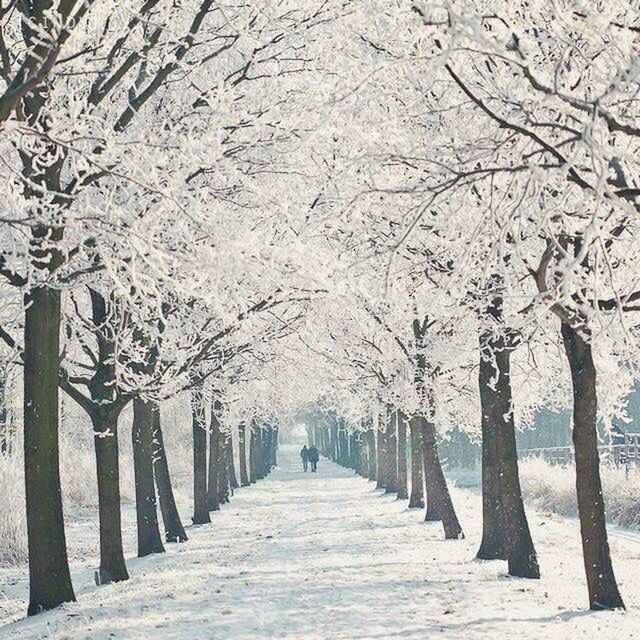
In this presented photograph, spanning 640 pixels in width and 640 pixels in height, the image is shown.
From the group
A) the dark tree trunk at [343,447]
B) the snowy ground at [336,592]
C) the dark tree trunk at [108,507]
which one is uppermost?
the dark tree trunk at [108,507]

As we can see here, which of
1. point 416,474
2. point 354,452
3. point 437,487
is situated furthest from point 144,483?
point 354,452

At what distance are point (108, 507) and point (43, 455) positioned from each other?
3.63 meters

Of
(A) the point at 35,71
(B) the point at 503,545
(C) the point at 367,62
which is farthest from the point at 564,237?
(B) the point at 503,545

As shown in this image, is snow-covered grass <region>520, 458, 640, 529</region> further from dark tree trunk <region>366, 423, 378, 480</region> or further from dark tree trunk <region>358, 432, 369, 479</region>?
dark tree trunk <region>358, 432, 369, 479</region>

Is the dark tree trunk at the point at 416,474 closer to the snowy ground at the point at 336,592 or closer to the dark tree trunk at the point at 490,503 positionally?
the snowy ground at the point at 336,592

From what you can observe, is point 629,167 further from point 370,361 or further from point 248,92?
point 370,361

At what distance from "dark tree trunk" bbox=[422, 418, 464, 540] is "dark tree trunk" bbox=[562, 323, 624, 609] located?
8.28m

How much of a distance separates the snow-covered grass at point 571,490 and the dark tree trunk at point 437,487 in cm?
668

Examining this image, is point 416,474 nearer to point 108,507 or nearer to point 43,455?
point 108,507

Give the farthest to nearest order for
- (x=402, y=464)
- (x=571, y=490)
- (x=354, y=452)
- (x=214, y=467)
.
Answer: (x=354, y=452) → (x=402, y=464) → (x=571, y=490) → (x=214, y=467)

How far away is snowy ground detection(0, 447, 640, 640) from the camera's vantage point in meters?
8.70

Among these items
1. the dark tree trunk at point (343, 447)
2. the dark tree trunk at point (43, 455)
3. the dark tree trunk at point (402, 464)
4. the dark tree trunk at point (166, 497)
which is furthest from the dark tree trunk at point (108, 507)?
the dark tree trunk at point (343, 447)

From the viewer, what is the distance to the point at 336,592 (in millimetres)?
11172

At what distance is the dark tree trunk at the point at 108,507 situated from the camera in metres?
12.6
